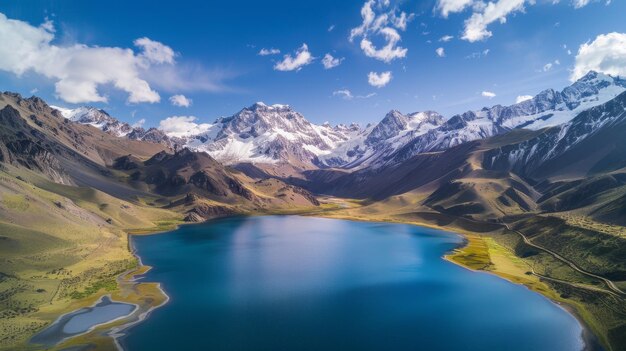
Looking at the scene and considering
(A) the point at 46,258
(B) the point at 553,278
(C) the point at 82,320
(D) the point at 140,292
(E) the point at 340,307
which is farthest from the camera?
(A) the point at 46,258

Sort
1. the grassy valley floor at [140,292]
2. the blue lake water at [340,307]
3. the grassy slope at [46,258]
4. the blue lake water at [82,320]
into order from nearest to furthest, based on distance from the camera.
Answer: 1. the blue lake water at [340,307]
2. the blue lake water at [82,320]
3. the grassy valley floor at [140,292]
4. the grassy slope at [46,258]

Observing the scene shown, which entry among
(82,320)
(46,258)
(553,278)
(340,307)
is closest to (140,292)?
(82,320)

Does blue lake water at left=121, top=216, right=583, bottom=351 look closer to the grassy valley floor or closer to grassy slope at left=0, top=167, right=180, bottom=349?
the grassy valley floor

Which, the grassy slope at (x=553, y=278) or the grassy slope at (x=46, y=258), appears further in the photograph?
the grassy slope at (x=46, y=258)

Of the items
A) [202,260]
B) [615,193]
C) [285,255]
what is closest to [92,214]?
[202,260]

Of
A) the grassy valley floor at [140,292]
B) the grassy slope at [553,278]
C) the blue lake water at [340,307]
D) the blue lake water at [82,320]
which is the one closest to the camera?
the blue lake water at [340,307]

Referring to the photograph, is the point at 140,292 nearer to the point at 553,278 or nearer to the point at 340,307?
the point at 340,307

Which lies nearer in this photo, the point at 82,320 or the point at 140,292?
the point at 82,320

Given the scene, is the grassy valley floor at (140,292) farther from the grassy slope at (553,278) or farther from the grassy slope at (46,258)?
the grassy slope at (46,258)

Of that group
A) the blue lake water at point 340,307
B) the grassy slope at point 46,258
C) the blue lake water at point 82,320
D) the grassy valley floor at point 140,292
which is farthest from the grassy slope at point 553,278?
the grassy slope at point 46,258
